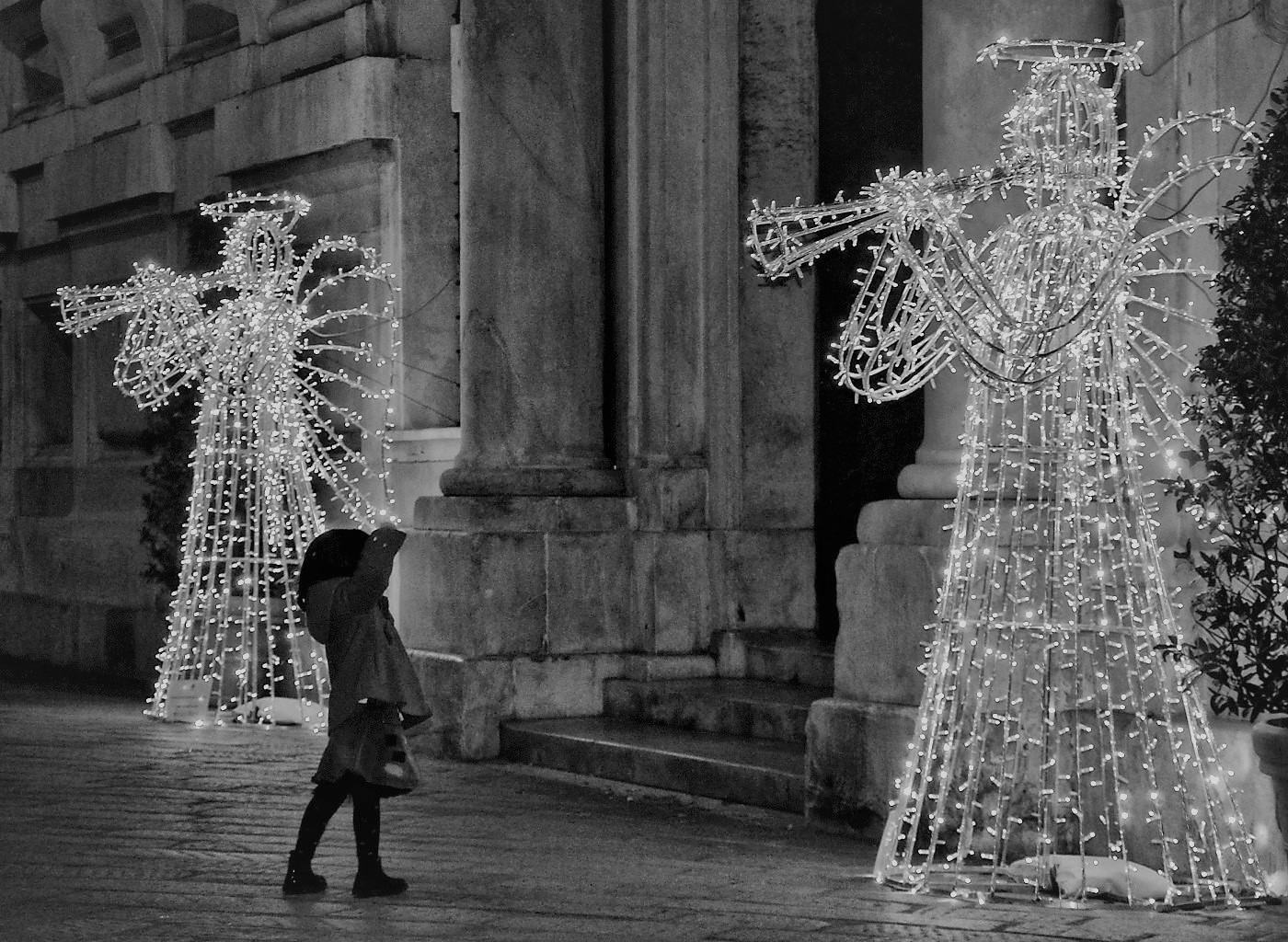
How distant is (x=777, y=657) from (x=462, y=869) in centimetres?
375

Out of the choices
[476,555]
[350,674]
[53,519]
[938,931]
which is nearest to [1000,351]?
[938,931]

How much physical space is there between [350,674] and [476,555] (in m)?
3.94

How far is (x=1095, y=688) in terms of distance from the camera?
24.9ft

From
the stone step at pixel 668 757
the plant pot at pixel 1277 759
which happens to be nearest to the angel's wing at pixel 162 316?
the stone step at pixel 668 757

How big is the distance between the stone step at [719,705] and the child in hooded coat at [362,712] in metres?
3.09

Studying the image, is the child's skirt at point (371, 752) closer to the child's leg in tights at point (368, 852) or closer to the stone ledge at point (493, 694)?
the child's leg in tights at point (368, 852)

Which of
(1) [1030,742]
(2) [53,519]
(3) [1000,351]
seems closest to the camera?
(3) [1000,351]

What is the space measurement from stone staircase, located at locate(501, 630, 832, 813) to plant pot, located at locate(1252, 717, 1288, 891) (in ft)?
9.03

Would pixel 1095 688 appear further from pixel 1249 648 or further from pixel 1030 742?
pixel 1249 648

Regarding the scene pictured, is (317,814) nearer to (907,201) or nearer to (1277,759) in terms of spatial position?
(907,201)

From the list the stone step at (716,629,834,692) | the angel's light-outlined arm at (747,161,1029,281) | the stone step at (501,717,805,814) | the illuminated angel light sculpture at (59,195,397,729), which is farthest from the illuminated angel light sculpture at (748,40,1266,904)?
the illuminated angel light sculpture at (59,195,397,729)

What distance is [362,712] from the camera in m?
7.33

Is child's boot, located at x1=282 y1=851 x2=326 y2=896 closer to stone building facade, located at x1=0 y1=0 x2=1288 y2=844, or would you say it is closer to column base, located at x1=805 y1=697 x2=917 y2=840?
column base, located at x1=805 y1=697 x2=917 y2=840

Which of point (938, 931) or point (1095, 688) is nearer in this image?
point (938, 931)
